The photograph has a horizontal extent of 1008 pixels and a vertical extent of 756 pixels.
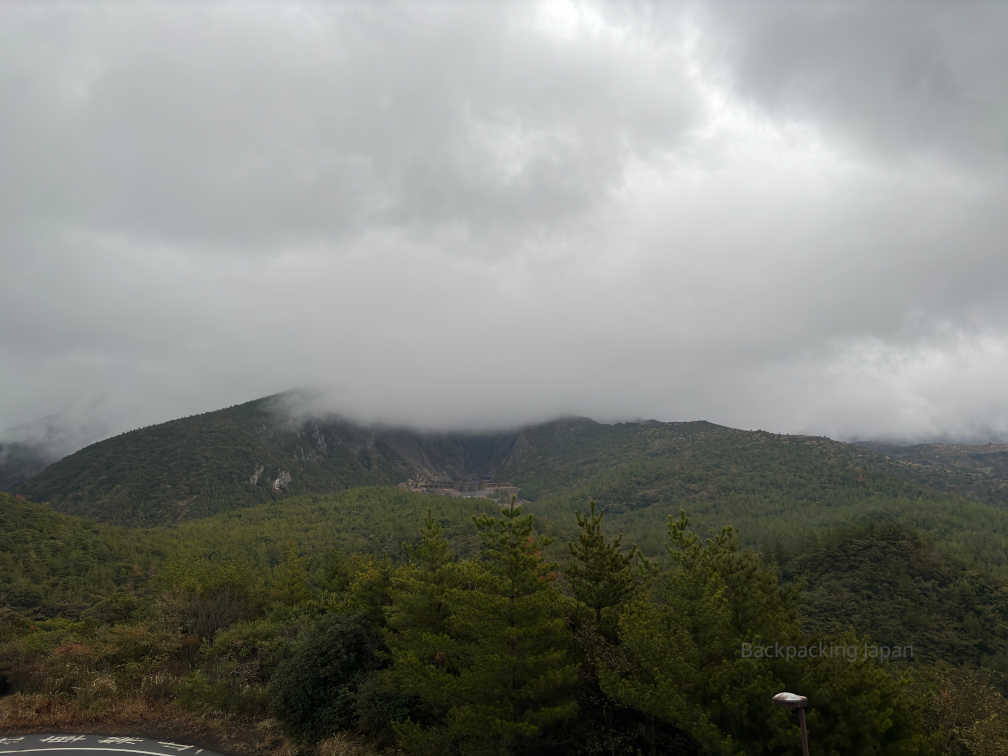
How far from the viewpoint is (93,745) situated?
72.9ft

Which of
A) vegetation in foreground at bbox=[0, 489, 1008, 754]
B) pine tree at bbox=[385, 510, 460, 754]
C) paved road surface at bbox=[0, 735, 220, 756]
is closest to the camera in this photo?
vegetation in foreground at bbox=[0, 489, 1008, 754]

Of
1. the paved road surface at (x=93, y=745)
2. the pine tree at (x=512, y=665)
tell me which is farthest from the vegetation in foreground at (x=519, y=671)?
the paved road surface at (x=93, y=745)

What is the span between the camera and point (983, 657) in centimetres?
7206

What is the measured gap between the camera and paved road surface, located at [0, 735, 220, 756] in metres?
21.7

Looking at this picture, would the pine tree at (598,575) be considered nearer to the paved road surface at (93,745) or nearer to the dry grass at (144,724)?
the dry grass at (144,724)

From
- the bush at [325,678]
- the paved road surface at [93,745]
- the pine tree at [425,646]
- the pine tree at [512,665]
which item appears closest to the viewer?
the pine tree at [512,665]

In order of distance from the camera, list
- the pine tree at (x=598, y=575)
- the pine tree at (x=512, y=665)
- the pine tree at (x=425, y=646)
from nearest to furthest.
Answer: the pine tree at (x=512, y=665), the pine tree at (x=425, y=646), the pine tree at (x=598, y=575)

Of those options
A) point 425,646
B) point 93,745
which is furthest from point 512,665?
point 93,745

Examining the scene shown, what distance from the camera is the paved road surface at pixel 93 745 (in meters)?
21.7

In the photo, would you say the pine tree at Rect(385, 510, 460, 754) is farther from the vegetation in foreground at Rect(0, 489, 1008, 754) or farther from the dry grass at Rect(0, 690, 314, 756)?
the dry grass at Rect(0, 690, 314, 756)

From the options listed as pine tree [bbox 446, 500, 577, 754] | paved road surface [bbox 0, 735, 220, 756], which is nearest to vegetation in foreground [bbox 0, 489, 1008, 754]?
pine tree [bbox 446, 500, 577, 754]

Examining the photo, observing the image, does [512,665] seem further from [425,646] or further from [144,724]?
[144,724]

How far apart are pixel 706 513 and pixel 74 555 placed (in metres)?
174

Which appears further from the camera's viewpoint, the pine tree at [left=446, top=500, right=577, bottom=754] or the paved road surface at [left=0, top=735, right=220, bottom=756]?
the paved road surface at [left=0, top=735, right=220, bottom=756]
